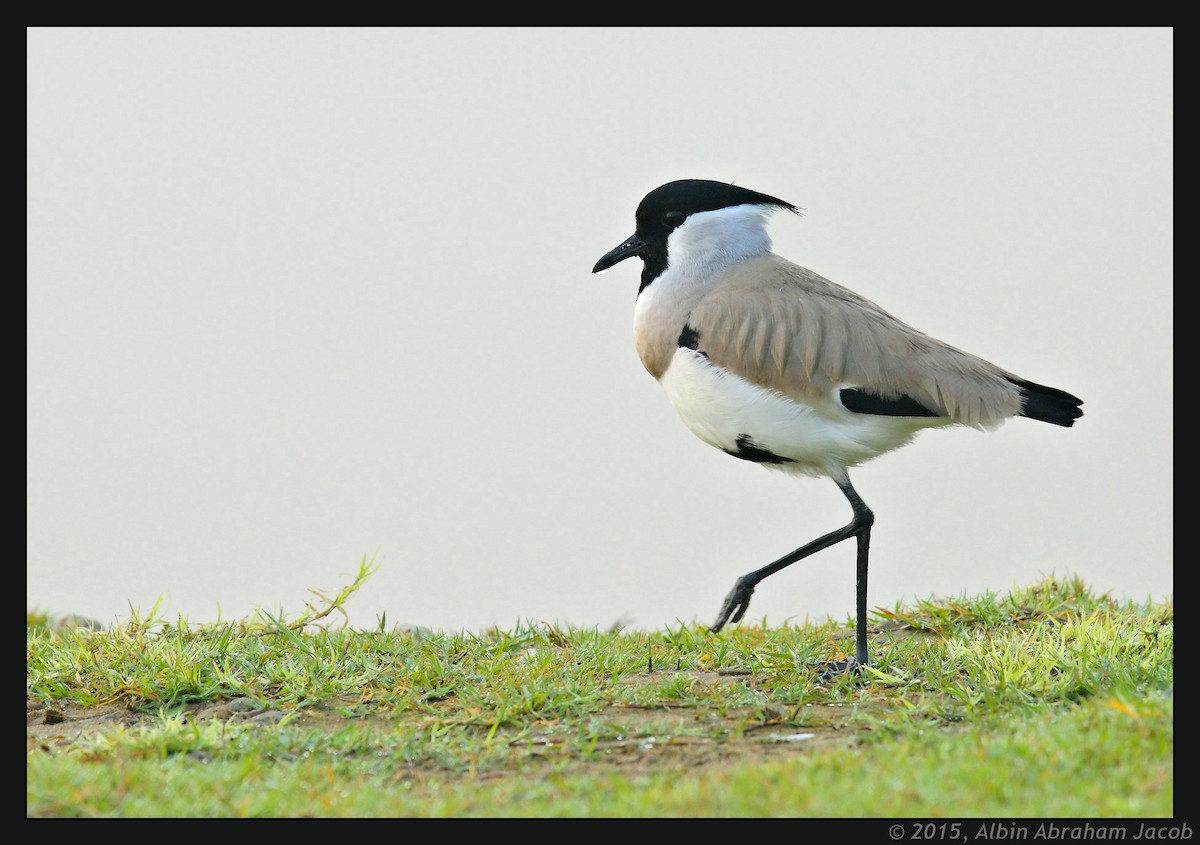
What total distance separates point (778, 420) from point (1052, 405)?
4.36ft

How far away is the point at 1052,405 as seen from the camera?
547cm

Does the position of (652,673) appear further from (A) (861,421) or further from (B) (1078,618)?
(B) (1078,618)

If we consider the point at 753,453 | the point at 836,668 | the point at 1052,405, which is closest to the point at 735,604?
the point at 836,668

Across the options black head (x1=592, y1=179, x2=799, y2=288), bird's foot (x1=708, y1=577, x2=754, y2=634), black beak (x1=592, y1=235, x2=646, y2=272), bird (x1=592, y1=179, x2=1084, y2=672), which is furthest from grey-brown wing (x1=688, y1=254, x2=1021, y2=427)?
bird's foot (x1=708, y1=577, x2=754, y2=634)

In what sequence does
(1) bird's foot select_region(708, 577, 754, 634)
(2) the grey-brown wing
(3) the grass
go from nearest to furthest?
(3) the grass
(2) the grey-brown wing
(1) bird's foot select_region(708, 577, 754, 634)

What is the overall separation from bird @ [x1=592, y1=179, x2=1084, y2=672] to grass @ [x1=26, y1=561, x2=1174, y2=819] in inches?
26.7

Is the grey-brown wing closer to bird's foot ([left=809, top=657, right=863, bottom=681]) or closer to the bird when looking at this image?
the bird

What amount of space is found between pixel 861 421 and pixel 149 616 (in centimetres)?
376

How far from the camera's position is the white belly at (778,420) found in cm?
526

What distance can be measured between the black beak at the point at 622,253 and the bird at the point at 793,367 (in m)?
0.18

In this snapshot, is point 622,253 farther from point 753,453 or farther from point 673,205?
point 753,453

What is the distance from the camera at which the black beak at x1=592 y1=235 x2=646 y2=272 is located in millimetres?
5914

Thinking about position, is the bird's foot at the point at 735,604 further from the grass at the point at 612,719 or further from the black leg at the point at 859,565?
the grass at the point at 612,719
